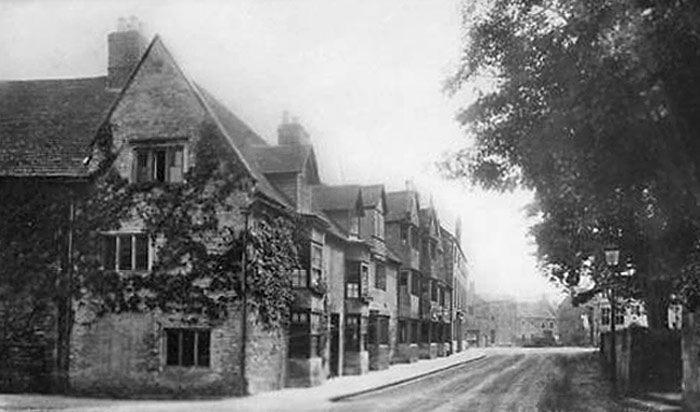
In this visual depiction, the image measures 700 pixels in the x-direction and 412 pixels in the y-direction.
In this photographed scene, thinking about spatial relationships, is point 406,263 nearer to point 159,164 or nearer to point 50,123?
point 159,164

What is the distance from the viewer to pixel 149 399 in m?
24.5

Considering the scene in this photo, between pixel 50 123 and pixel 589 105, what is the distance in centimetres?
1785

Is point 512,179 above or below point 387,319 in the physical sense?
above

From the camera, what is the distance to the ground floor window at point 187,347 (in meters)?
25.1

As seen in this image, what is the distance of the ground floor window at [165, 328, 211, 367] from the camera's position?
988 inches

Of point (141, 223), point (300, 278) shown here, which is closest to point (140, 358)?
point (141, 223)

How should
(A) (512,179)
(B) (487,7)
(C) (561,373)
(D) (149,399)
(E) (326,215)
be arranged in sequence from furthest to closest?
(C) (561,373) → (E) (326,215) → (D) (149,399) → (A) (512,179) → (B) (487,7)

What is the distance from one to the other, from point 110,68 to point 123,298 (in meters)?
8.41

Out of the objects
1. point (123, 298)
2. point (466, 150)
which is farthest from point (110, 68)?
point (466, 150)

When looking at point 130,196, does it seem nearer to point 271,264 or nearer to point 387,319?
point 271,264

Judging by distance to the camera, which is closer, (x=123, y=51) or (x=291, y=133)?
(x=123, y=51)

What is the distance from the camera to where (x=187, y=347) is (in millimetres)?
25203

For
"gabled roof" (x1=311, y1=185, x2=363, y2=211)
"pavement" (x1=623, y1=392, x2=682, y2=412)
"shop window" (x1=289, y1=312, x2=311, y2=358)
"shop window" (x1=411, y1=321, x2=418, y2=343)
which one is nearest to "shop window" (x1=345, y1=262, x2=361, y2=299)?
"gabled roof" (x1=311, y1=185, x2=363, y2=211)

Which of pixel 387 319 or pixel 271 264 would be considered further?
pixel 387 319
